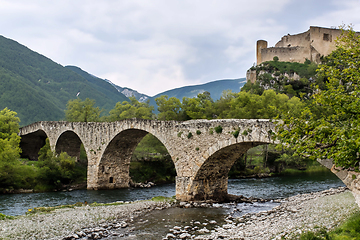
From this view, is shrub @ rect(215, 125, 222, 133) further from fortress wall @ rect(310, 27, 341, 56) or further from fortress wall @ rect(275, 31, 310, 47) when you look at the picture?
fortress wall @ rect(275, 31, 310, 47)

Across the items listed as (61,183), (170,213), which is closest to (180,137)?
(170,213)

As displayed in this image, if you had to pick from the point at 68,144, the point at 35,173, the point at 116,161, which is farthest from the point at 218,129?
the point at 68,144

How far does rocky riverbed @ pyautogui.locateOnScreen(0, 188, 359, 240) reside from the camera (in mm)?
9031

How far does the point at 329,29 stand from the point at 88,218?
68581 mm

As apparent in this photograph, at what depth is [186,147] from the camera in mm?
15820

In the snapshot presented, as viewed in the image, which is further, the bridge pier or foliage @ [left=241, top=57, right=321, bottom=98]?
foliage @ [left=241, top=57, right=321, bottom=98]

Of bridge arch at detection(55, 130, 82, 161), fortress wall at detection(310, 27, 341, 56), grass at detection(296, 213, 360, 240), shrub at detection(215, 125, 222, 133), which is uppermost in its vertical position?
fortress wall at detection(310, 27, 341, 56)

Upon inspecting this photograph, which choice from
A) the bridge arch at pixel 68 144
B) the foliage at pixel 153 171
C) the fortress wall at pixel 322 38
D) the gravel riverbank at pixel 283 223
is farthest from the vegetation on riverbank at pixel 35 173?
the fortress wall at pixel 322 38

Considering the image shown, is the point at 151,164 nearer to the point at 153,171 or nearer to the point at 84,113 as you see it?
the point at 153,171

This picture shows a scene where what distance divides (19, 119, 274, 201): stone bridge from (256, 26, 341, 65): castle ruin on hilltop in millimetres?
52809

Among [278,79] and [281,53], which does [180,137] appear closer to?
[278,79]

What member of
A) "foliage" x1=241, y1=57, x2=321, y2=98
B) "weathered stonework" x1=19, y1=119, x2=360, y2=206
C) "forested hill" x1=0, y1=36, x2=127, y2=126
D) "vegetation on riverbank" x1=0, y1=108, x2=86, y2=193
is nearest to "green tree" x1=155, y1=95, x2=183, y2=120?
"weathered stonework" x1=19, y1=119, x2=360, y2=206

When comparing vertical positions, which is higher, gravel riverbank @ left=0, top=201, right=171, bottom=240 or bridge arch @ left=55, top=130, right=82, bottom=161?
bridge arch @ left=55, top=130, right=82, bottom=161

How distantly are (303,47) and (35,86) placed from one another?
313 ft
